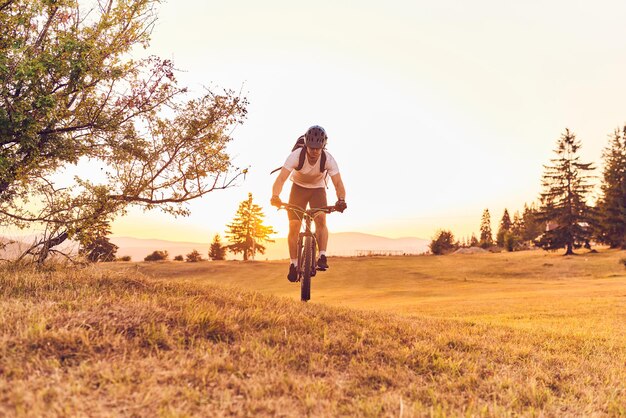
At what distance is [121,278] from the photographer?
7.88m

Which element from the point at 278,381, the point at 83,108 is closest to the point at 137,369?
the point at 278,381

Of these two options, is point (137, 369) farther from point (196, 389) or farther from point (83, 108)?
point (83, 108)

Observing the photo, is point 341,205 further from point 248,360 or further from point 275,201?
point 248,360

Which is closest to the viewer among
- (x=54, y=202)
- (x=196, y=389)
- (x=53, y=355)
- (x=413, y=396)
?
(x=196, y=389)

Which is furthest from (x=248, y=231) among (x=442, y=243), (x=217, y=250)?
(x=442, y=243)

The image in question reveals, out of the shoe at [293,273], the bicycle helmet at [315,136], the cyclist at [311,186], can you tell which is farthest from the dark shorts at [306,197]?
the bicycle helmet at [315,136]

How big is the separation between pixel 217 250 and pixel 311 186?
2799 inches

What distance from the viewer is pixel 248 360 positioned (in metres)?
4.79

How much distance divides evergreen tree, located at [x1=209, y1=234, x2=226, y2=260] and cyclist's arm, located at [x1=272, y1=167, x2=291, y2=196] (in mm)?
70404

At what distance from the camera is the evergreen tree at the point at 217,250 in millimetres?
76625

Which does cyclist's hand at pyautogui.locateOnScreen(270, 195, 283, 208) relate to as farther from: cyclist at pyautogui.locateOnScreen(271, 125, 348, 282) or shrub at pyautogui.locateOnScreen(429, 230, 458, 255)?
shrub at pyautogui.locateOnScreen(429, 230, 458, 255)

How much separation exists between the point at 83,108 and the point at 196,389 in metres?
7.17

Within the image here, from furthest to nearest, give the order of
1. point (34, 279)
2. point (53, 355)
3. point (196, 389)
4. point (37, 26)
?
point (37, 26) < point (34, 279) < point (53, 355) < point (196, 389)

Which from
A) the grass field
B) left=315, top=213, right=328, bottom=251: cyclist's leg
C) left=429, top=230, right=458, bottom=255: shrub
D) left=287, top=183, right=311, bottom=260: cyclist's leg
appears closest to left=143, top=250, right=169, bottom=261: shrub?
left=429, top=230, right=458, bottom=255: shrub
